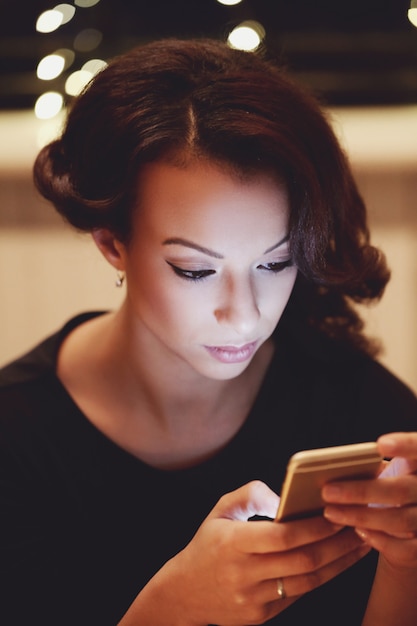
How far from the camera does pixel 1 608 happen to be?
1.08 meters

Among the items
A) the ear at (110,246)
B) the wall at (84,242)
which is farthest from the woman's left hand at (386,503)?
the wall at (84,242)

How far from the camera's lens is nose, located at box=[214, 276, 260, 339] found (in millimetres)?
983

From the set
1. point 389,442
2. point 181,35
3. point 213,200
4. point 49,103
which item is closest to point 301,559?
point 389,442

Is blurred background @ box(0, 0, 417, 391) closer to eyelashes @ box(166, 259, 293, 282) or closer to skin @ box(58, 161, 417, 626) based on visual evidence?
skin @ box(58, 161, 417, 626)

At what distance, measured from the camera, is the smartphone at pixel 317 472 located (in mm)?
714

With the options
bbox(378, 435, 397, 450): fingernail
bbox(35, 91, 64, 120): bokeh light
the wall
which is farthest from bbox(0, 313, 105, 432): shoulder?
bbox(35, 91, 64, 120): bokeh light

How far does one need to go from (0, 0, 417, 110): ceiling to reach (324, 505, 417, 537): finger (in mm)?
1481

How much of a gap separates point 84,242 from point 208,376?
3.70 ft

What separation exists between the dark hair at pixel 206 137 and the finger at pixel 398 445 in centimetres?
30

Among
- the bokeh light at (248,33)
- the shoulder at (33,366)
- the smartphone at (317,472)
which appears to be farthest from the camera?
the bokeh light at (248,33)

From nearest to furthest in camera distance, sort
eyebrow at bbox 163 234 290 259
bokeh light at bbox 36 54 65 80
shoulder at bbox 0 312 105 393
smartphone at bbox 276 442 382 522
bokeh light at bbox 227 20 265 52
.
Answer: smartphone at bbox 276 442 382 522, eyebrow at bbox 163 234 290 259, shoulder at bbox 0 312 105 393, bokeh light at bbox 227 20 265 52, bokeh light at bbox 36 54 65 80

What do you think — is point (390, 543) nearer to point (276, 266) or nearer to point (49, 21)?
point (276, 266)

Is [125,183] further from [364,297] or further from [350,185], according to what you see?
[364,297]

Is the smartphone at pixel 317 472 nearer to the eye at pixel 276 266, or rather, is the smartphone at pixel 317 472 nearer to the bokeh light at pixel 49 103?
the eye at pixel 276 266
